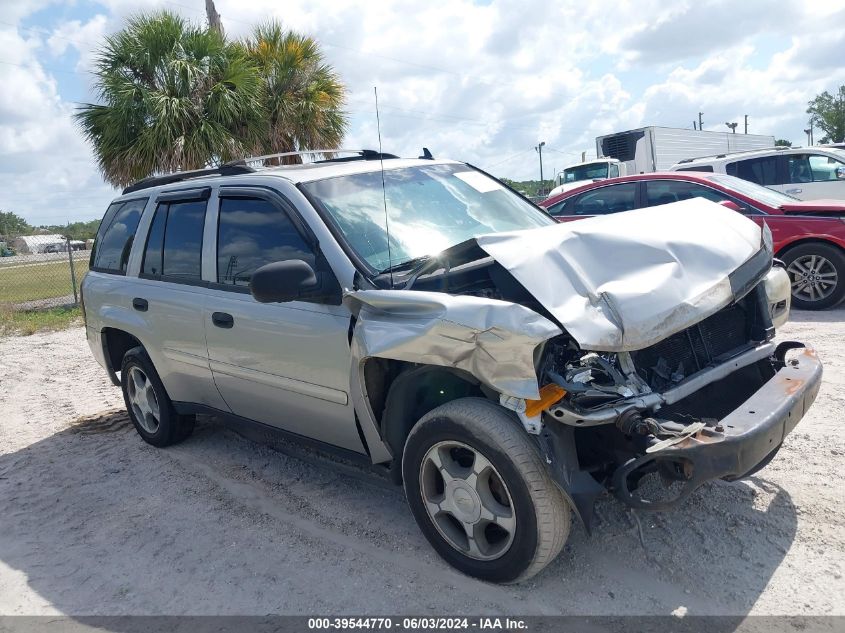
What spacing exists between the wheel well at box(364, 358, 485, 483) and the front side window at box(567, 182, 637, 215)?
647cm

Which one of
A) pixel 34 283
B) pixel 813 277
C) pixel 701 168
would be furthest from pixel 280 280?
pixel 34 283

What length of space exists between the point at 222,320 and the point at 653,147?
20.7m

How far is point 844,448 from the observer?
431 cm

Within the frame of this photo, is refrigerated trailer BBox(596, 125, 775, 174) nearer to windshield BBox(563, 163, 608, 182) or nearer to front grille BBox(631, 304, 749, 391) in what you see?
windshield BBox(563, 163, 608, 182)

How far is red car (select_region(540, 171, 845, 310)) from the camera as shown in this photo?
8.18 meters

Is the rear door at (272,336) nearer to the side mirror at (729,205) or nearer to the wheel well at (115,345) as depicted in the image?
the wheel well at (115,345)

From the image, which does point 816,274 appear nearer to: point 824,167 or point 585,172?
point 824,167

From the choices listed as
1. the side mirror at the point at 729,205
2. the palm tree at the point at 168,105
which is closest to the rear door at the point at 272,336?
the side mirror at the point at 729,205

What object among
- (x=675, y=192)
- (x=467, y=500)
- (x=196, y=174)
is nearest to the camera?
(x=467, y=500)

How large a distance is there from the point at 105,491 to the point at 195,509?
2.86ft

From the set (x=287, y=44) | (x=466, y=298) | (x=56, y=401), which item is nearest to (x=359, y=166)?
(x=466, y=298)

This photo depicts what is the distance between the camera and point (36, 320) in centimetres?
1315

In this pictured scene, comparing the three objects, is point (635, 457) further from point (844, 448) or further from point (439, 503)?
point (844, 448)

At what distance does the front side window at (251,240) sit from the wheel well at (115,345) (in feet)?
5.81
